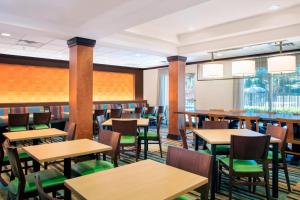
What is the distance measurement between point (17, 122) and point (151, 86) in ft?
19.0

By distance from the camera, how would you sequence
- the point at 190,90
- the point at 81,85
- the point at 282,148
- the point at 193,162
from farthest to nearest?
the point at 190,90 < the point at 81,85 < the point at 282,148 < the point at 193,162

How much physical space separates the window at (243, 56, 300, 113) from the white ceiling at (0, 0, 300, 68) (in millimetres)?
845

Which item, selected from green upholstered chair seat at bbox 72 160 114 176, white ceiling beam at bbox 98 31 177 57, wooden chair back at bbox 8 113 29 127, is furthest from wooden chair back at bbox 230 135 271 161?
Answer: wooden chair back at bbox 8 113 29 127

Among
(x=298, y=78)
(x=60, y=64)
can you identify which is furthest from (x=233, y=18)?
(x=60, y=64)

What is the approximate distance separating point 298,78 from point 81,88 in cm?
548

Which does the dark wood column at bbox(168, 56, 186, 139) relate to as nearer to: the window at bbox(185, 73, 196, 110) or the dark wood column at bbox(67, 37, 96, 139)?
the window at bbox(185, 73, 196, 110)

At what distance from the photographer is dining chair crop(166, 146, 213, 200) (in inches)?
64.3

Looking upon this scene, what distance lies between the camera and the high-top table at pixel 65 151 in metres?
1.99

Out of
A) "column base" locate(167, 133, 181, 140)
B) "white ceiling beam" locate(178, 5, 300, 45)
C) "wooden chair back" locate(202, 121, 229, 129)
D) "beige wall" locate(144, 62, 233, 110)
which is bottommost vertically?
"column base" locate(167, 133, 181, 140)

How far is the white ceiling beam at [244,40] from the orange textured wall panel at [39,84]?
4049 mm

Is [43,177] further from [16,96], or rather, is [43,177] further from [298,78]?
[298,78]

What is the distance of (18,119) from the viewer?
4.96 meters

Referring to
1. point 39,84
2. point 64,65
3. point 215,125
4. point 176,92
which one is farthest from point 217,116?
point 39,84

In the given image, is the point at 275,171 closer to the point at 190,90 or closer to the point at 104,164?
the point at 104,164
